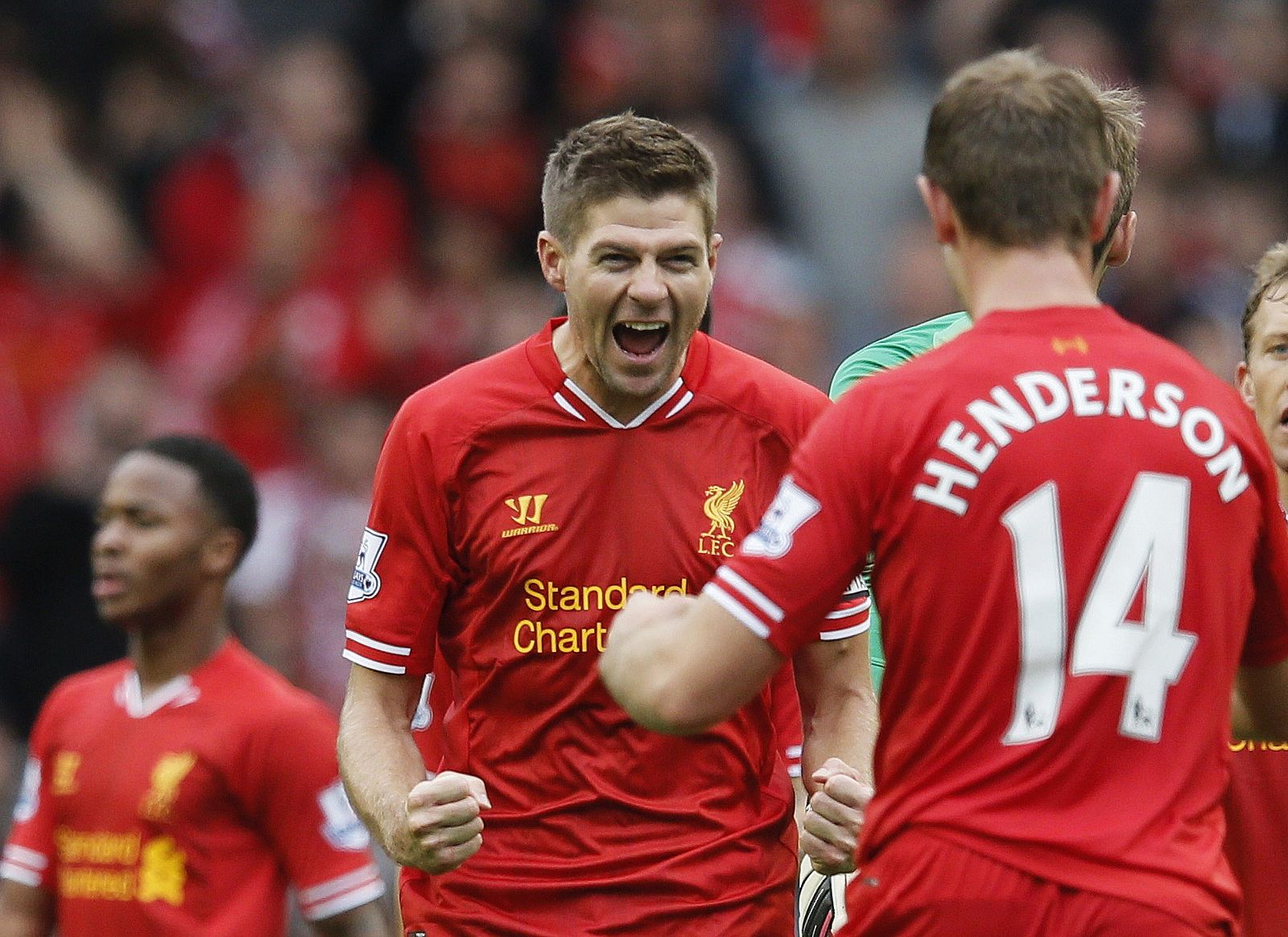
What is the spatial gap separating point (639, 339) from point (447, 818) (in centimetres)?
120

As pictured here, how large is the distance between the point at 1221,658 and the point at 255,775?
3267mm

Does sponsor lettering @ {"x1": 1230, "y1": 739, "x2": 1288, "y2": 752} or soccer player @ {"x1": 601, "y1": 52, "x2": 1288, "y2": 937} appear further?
sponsor lettering @ {"x1": 1230, "y1": 739, "x2": 1288, "y2": 752}

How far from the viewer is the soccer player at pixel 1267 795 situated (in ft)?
15.6

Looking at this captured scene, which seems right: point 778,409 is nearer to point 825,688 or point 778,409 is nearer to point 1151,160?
point 825,688

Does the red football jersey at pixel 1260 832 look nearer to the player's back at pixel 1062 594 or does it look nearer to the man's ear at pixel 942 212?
the player's back at pixel 1062 594

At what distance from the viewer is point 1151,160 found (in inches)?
432

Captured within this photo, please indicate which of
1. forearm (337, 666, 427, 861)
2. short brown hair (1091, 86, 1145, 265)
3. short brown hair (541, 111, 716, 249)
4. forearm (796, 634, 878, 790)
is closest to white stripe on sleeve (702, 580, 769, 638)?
forearm (337, 666, 427, 861)

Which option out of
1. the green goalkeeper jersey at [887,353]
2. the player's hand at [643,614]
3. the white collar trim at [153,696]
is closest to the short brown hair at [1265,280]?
the green goalkeeper jersey at [887,353]

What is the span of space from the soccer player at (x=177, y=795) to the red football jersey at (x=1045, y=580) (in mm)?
2829

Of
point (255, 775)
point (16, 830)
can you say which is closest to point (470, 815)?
point (255, 775)

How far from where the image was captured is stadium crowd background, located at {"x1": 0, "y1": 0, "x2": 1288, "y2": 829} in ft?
34.5

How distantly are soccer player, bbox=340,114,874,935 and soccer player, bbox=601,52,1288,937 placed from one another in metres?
1.00

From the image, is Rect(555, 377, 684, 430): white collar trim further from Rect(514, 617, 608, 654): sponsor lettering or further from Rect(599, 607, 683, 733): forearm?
Rect(599, 607, 683, 733): forearm

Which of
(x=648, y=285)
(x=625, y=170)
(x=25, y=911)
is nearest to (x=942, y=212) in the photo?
(x=648, y=285)
